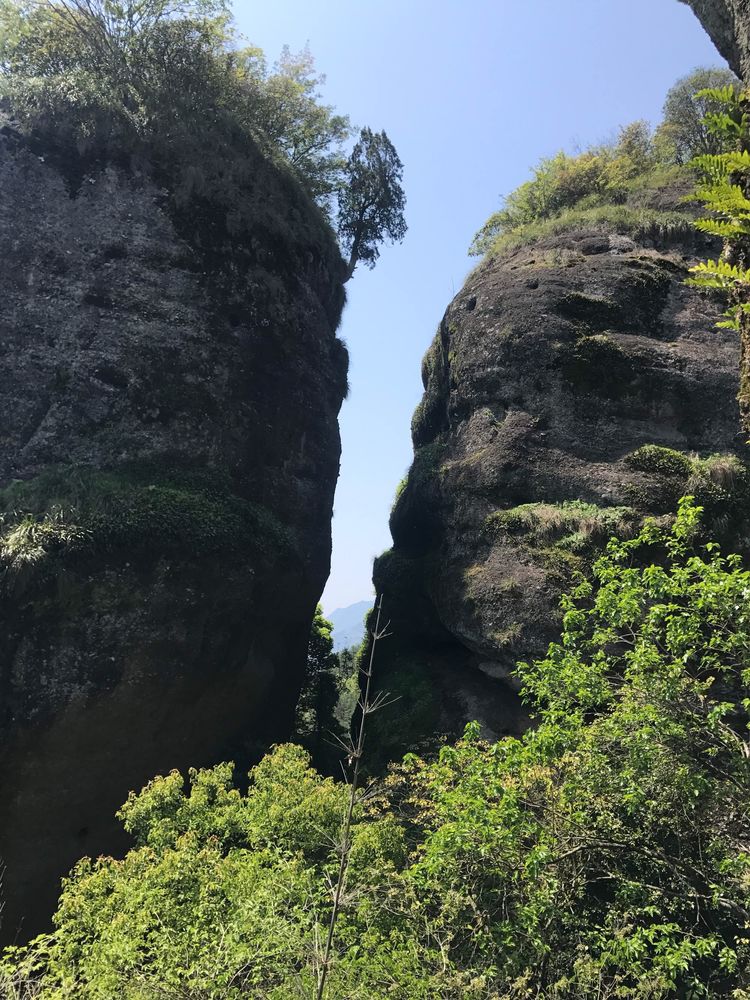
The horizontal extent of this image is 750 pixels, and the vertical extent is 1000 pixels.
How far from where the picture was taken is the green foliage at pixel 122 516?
48.0 ft

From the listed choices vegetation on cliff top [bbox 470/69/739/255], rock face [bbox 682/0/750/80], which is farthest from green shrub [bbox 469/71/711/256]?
rock face [bbox 682/0/750/80]

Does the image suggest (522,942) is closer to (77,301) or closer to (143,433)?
(143,433)

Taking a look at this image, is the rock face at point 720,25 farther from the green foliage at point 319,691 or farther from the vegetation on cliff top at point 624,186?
the green foliage at point 319,691

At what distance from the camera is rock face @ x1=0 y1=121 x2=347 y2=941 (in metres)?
14.1

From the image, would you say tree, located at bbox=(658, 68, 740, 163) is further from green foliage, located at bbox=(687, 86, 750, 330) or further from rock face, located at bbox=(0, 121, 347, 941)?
green foliage, located at bbox=(687, 86, 750, 330)

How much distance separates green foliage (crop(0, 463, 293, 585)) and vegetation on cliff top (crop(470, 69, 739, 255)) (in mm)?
14372

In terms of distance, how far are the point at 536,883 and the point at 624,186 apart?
24.3 metres

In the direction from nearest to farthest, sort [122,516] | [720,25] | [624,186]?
1. [720,25]
2. [122,516]
3. [624,186]

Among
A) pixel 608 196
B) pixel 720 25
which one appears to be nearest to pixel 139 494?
pixel 720 25

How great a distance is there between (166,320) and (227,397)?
2810mm

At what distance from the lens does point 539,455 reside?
18.4m

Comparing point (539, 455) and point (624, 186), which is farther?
point (624, 186)

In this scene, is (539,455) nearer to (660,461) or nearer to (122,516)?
(660,461)

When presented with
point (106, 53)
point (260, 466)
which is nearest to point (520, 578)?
point (260, 466)
